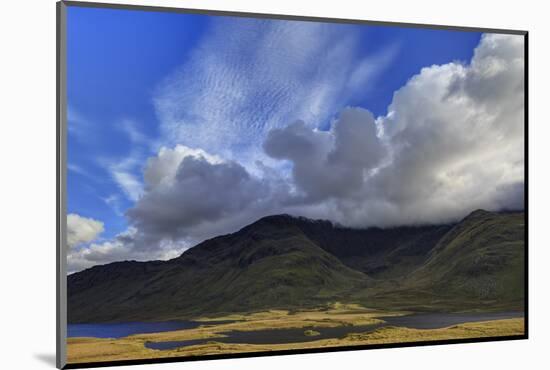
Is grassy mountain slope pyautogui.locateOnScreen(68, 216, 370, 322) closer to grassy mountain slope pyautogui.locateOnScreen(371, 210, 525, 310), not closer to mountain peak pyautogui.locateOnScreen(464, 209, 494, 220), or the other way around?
A: grassy mountain slope pyautogui.locateOnScreen(371, 210, 525, 310)

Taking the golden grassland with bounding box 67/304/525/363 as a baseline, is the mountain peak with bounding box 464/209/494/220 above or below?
above

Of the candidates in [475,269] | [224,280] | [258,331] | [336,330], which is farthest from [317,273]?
[475,269]

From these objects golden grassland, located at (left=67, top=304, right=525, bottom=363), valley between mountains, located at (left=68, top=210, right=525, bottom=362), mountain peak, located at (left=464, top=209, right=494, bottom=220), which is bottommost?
golden grassland, located at (left=67, top=304, right=525, bottom=363)

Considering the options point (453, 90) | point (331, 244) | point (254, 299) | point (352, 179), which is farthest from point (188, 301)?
point (453, 90)

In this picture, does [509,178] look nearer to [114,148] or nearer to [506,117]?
[506,117]

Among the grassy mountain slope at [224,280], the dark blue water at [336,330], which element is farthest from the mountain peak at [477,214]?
the grassy mountain slope at [224,280]

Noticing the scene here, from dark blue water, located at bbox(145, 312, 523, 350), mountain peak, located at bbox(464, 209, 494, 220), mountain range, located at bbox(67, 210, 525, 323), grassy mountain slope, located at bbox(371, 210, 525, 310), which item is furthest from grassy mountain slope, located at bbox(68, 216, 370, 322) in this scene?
mountain peak, located at bbox(464, 209, 494, 220)

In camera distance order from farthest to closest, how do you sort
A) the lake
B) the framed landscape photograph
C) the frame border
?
the lake, the framed landscape photograph, the frame border
